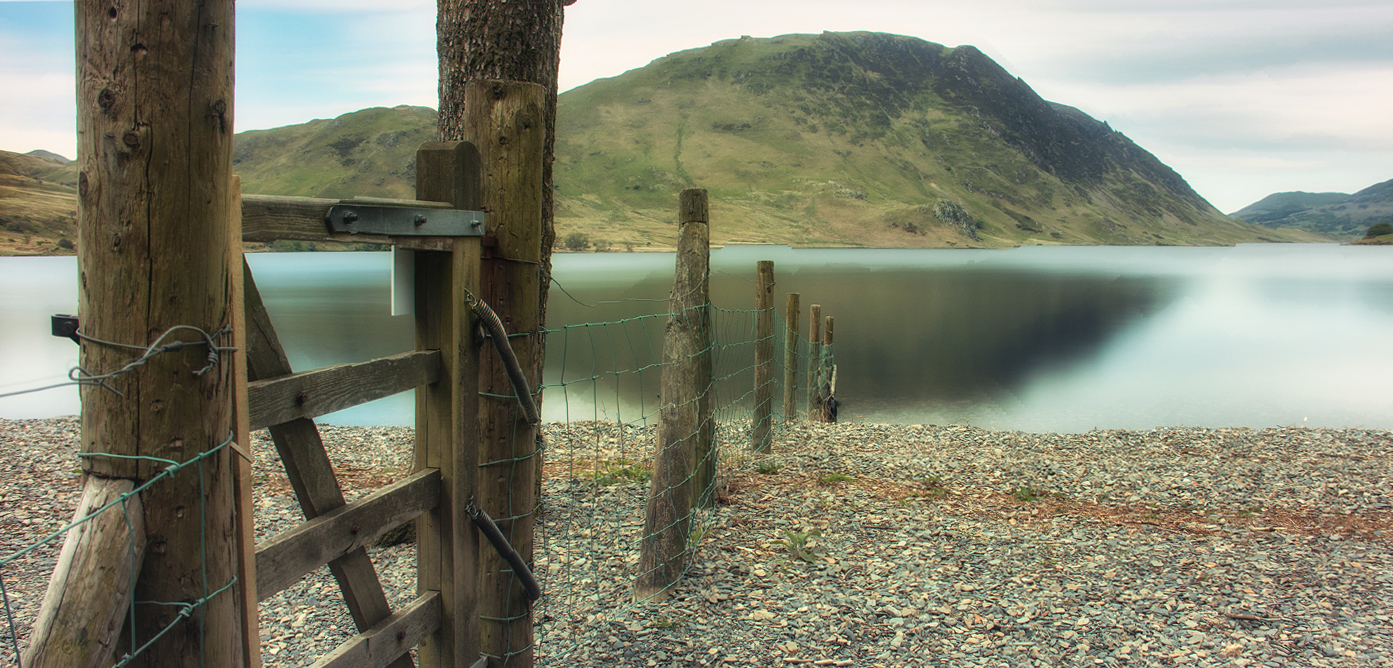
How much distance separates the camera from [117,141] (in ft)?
5.49

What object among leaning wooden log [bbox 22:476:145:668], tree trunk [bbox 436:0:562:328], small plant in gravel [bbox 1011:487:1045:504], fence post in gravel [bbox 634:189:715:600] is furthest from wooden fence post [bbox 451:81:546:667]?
small plant in gravel [bbox 1011:487:1045:504]

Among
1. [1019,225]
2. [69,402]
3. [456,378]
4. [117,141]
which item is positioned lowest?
[69,402]

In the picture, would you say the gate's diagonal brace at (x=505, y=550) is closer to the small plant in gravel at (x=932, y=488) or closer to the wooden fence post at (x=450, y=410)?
the wooden fence post at (x=450, y=410)

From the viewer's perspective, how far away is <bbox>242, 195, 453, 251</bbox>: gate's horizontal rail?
2.15 m

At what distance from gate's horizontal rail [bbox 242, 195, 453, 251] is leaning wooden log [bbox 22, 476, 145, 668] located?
2.45 feet

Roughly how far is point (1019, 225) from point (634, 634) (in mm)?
211570

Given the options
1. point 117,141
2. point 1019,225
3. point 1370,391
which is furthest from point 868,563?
point 1019,225

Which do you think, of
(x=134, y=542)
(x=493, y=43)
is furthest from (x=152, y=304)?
(x=493, y=43)

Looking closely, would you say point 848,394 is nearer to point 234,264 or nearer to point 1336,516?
point 1336,516

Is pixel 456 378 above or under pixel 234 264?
under

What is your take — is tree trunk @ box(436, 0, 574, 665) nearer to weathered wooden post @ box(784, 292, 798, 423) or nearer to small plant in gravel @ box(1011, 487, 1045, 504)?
small plant in gravel @ box(1011, 487, 1045, 504)

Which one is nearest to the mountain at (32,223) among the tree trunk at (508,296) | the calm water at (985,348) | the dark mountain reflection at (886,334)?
the calm water at (985,348)

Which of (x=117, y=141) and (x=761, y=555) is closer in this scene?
(x=117, y=141)

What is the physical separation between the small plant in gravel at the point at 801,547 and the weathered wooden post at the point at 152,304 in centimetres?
472
